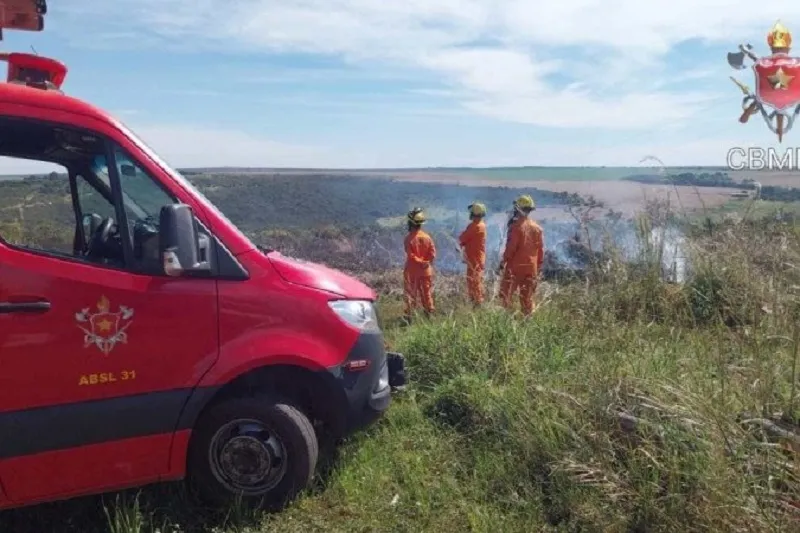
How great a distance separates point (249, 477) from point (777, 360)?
302 cm

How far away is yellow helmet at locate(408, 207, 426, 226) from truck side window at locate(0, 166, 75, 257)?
725 centimetres

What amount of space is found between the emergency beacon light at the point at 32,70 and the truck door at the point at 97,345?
33 cm

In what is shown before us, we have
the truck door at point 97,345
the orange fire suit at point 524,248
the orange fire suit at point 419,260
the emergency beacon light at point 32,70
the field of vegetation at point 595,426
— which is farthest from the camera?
the orange fire suit at point 419,260

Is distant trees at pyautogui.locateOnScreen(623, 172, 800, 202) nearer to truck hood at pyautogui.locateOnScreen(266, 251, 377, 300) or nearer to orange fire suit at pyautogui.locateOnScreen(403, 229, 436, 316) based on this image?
truck hood at pyautogui.locateOnScreen(266, 251, 377, 300)

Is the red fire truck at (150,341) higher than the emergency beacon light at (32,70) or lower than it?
lower

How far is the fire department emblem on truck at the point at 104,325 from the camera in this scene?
11.1 feet

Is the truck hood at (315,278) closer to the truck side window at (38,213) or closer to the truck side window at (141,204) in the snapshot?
the truck side window at (141,204)

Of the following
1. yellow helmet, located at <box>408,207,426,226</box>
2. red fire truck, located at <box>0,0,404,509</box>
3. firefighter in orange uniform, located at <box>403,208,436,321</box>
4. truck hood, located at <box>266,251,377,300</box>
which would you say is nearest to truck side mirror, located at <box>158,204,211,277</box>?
red fire truck, located at <box>0,0,404,509</box>

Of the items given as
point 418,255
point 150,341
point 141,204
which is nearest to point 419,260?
point 418,255

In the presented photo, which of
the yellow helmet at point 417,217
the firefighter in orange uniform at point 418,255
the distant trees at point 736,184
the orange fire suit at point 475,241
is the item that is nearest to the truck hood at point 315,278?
the distant trees at point 736,184

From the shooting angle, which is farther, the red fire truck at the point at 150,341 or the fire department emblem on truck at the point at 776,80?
the fire department emblem on truck at the point at 776,80

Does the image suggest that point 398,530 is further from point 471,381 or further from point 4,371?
point 4,371

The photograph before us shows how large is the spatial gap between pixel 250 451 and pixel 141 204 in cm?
149

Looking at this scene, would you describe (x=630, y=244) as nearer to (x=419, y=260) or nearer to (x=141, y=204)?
(x=141, y=204)
